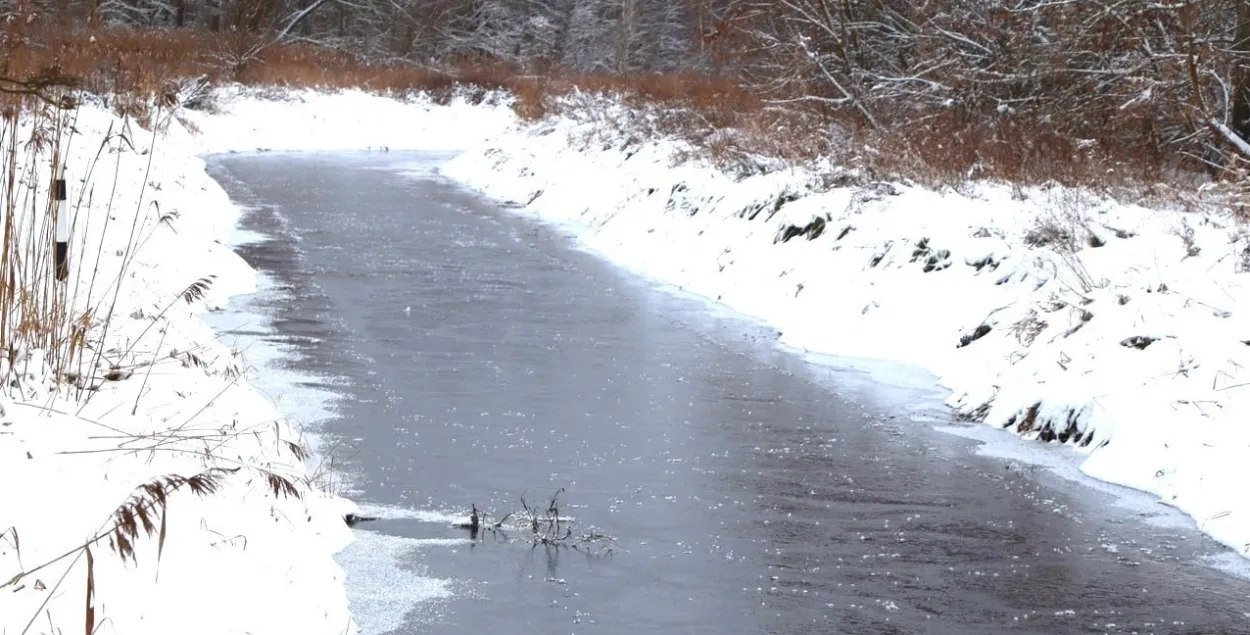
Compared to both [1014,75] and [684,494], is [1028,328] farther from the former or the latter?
[1014,75]

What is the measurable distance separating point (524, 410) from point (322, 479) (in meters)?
2.28

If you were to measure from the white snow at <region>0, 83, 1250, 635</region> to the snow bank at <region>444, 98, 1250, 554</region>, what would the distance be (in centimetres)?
2

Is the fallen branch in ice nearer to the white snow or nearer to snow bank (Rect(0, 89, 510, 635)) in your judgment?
the white snow

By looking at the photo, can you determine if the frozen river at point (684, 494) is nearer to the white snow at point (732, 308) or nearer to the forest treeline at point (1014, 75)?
the white snow at point (732, 308)

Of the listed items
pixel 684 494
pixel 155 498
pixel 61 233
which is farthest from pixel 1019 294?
Answer: pixel 155 498

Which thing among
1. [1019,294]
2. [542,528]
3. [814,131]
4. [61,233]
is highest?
[814,131]

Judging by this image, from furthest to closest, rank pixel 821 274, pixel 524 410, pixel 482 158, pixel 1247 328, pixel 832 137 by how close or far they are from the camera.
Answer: pixel 482 158 → pixel 832 137 → pixel 821 274 → pixel 524 410 → pixel 1247 328

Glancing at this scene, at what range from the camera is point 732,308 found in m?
13.7

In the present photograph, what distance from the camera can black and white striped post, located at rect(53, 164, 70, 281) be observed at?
6250 mm

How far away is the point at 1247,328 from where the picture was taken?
839 cm

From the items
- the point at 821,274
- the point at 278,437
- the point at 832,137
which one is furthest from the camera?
the point at 832,137

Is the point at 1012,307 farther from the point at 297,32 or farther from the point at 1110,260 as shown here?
the point at 297,32

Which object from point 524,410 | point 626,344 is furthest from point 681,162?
point 524,410

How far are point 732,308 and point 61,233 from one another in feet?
25.5
